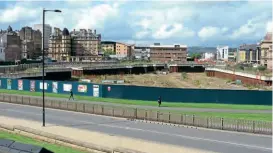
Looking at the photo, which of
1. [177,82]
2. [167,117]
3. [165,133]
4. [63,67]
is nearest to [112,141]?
[165,133]

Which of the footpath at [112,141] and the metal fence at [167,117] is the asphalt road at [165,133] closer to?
the metal fence at [167,117]

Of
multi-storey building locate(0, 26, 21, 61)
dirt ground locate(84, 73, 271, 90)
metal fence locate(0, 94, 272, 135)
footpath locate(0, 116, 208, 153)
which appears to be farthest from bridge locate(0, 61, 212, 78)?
multi-storey building locate(0, 26, 21, 61)

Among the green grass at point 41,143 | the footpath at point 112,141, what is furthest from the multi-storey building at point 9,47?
the green grass at point 41,143

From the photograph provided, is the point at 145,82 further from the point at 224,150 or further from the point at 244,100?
the point at 224,150

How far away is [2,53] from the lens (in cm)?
17862

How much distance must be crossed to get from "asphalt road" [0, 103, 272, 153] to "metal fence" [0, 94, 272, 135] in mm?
941

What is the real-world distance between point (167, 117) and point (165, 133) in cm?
555

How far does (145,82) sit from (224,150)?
89.7 m

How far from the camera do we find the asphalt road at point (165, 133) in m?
30.1

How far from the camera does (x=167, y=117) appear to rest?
4069 centimetres

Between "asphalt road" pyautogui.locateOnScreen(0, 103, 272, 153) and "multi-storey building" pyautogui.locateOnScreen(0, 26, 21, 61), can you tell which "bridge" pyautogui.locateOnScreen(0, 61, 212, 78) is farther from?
Answer: "multi-storey building" pyautogui.locateOnScreen(0, 26, 21, 61)

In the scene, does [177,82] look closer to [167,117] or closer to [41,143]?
[167,117]

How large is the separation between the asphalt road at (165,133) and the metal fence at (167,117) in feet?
3.09

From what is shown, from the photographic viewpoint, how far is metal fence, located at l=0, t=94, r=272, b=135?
117 ft
